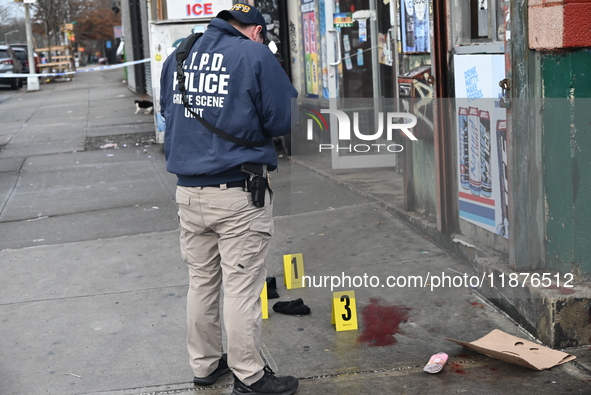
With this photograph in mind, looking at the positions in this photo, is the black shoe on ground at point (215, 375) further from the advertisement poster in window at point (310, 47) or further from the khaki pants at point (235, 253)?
the advertisement poster in window at point (310, 47)

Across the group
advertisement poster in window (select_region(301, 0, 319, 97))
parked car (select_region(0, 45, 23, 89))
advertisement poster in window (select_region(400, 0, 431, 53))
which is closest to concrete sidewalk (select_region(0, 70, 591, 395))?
advertisement poster in window (select_region(400, 0, 431, 53))

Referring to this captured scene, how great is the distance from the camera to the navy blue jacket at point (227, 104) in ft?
11.9

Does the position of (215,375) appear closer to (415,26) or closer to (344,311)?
(344,311)

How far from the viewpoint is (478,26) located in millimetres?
5301

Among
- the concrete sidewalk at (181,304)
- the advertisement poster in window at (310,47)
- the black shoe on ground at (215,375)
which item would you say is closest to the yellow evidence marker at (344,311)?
the concrete sidewalk at (181,304)

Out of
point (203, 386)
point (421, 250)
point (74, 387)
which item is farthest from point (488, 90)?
point (74, 387)

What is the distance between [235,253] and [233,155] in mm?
463

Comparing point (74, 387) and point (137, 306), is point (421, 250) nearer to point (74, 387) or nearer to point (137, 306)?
point (137, 306)

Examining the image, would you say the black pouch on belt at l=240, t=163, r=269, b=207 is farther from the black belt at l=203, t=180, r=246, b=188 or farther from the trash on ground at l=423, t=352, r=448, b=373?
the trash on ground at l=423, t=352, r=448, b=373

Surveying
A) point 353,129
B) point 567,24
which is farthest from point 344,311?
point 567,24

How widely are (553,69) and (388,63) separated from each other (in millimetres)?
4761

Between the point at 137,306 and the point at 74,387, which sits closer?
the point at 74,387

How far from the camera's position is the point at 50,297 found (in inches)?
220

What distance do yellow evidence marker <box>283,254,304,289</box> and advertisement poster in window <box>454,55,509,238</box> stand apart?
1213mm
